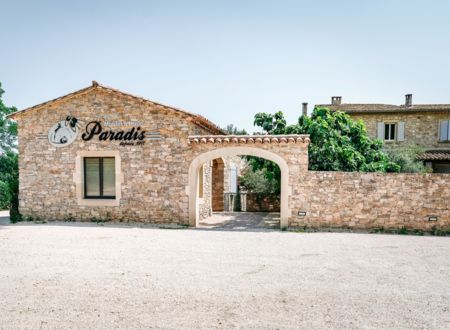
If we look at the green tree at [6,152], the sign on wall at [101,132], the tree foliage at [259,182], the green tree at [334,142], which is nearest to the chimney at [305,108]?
the tree foliage at [259,182]

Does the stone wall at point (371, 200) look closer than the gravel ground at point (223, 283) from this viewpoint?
No

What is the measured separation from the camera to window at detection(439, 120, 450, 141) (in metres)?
19.5

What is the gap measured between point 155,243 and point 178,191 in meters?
2.96

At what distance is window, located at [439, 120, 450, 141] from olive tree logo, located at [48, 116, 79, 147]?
1998cm

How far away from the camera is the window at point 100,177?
11.3m

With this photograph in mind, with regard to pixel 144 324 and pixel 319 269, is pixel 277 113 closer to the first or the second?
pixel 319 269

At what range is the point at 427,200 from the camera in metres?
9.67

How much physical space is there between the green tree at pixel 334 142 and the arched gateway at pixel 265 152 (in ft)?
9.63

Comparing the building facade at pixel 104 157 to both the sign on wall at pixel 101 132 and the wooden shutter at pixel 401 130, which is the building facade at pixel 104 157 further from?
the wooden shutter at pixel 401 130

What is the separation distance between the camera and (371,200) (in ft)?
32.2

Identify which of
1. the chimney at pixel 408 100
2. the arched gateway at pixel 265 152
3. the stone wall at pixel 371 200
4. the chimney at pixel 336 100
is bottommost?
the stone wall at pixel 371 200

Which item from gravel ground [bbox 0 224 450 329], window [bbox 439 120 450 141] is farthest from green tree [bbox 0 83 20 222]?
window [bbox 439 120 450 141]

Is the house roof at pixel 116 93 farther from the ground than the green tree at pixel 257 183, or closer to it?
farther from the ground

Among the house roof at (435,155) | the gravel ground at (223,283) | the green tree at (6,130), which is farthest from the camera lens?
the green tree at (6,130)
